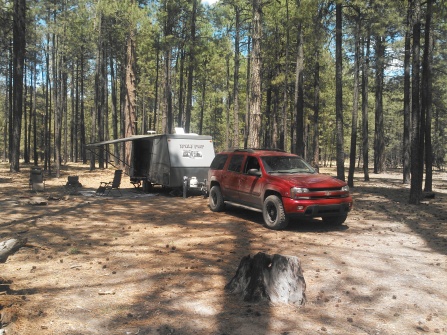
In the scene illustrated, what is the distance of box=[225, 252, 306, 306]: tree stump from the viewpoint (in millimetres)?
4473

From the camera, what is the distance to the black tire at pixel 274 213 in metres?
8.36

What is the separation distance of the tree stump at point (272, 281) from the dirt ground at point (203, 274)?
135 mm

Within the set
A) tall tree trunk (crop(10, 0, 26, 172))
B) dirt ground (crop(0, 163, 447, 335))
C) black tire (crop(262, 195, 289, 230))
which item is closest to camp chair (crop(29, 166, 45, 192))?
dirt ground (crop(0, 163, 447, 335))

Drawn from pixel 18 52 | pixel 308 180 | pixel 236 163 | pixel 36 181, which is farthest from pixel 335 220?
pixel 18 52

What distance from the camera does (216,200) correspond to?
Result: 36.9 ft

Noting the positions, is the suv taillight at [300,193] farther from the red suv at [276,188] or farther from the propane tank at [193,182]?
the propane tank at [193,182]

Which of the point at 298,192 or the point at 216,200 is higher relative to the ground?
the point at 298,192

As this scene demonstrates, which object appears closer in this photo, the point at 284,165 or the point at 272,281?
the point at 272,281

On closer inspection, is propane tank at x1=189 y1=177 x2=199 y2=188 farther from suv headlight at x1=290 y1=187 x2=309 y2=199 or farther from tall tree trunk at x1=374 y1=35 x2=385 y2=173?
tall tree trunk at x1=374 y1=35 x2=385 y2=173

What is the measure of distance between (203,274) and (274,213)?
3632mm

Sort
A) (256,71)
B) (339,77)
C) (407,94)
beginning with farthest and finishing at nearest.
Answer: (407,94)
(339,77)
(256,71)

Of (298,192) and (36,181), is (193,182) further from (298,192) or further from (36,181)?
(298,192)

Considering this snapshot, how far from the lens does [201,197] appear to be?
48.7ft

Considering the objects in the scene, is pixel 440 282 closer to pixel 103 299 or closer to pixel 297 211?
pixel 297 211
